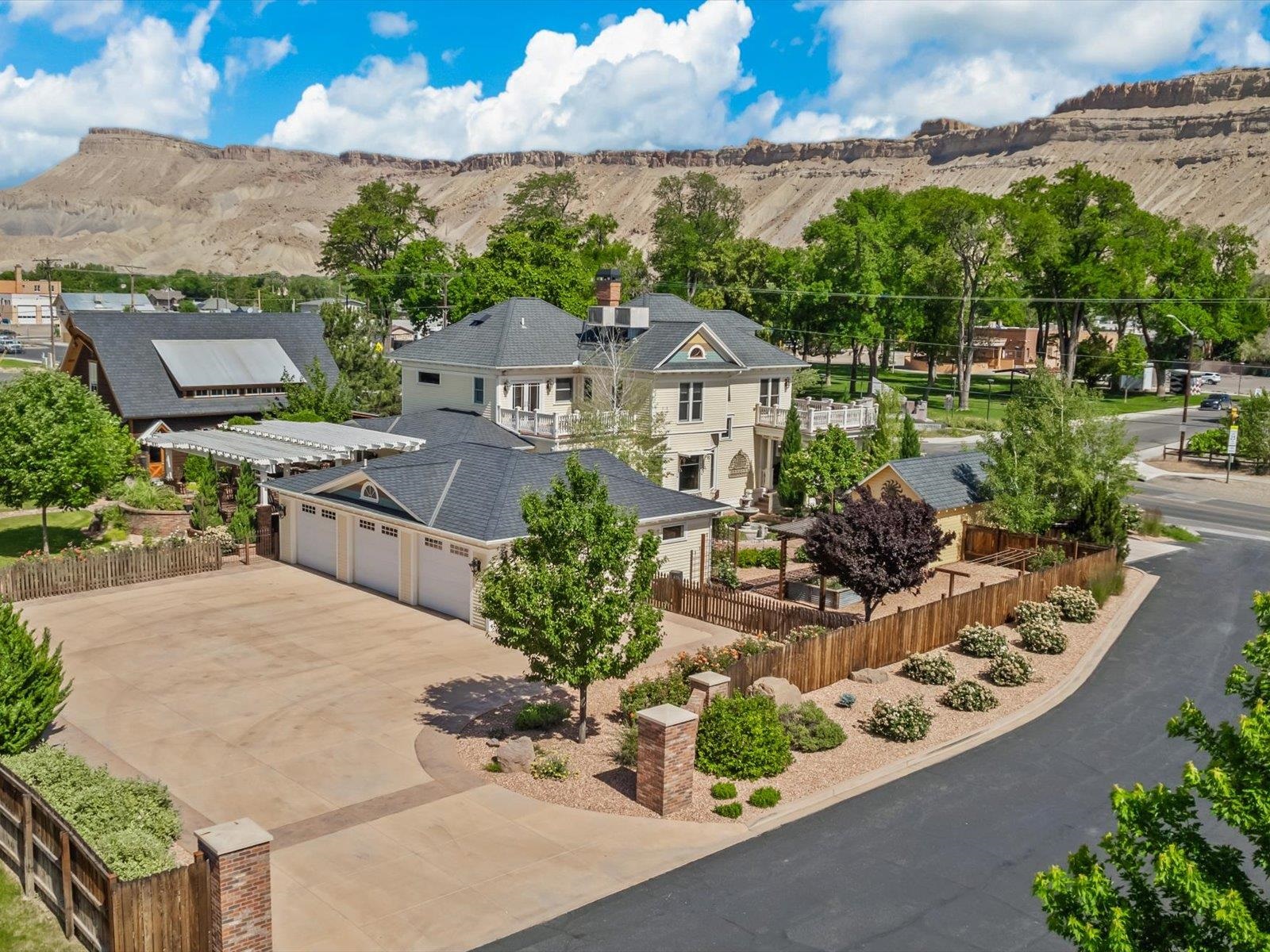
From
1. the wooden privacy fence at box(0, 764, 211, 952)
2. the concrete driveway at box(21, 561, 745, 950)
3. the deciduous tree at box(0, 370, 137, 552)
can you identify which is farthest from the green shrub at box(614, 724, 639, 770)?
the deciduous tree at box(0, 370, 137, 552)

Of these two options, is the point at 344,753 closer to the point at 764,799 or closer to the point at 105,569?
the point at 764,799

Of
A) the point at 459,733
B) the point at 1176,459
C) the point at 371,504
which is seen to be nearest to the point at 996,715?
the point at 459,733

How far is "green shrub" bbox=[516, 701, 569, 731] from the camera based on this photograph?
21.2 m

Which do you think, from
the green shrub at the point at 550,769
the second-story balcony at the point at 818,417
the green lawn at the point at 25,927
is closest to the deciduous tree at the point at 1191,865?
the green shrub at the point at 550,769

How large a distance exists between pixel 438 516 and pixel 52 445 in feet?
40.3

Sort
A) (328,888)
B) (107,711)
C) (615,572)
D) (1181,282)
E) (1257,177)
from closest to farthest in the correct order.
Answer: (328,888) < (615,572) < (107,711) < (1181,282) < (1257,177)

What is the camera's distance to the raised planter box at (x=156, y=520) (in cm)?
3844

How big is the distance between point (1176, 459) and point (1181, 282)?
39768mm

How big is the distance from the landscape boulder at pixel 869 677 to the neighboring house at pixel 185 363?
32550 mm

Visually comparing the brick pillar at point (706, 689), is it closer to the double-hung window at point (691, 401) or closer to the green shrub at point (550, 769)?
the green shrub at point (550, 769)

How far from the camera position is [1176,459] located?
2443 inches

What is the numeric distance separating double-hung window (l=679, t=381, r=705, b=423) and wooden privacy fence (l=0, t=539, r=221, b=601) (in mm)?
17771

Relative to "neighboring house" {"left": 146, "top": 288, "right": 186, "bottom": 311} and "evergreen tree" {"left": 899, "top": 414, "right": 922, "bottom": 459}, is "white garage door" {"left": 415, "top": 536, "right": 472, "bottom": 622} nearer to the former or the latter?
"evergreen tree" {"left": 899, "top": 414, "right": 922, "bottom": 459}

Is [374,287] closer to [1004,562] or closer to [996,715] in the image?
[1004,562]
